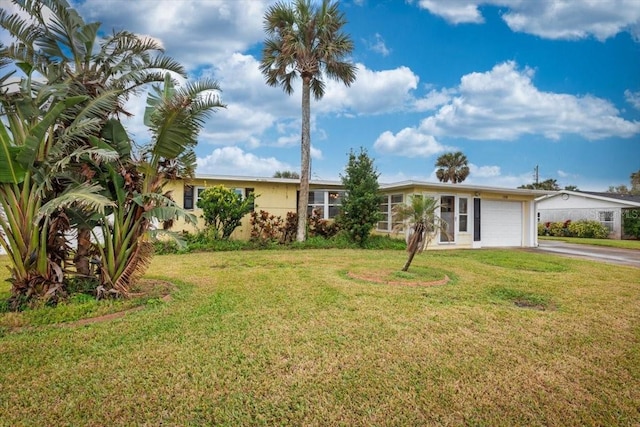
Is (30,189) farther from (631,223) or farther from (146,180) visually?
(631,223)

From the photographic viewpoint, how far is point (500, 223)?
16922 millimetres

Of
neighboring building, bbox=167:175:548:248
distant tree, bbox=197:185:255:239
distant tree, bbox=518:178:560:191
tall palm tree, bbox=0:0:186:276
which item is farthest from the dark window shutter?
distant tree, bbox=518:178:560:191

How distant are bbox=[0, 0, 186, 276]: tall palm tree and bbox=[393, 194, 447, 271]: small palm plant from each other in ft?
19.9

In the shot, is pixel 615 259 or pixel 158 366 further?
pixel 615 259

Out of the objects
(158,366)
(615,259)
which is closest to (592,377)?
(158,366)

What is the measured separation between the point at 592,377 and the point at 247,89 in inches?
625

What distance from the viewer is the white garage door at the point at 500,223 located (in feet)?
54.0

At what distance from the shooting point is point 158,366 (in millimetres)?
3373

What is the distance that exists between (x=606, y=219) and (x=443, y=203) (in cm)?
1647

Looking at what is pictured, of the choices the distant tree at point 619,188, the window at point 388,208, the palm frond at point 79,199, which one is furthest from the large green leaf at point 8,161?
the distant tree at point 619,188

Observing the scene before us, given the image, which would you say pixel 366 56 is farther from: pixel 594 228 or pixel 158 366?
pixel 594 228

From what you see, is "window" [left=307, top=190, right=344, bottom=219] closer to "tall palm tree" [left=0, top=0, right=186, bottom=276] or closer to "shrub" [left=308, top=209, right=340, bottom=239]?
"shrub" [left=308, top=209, right=340, bottom=239]

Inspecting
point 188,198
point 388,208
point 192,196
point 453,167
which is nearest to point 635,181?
point 453,167

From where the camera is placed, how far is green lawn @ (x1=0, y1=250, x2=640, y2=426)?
2.69 m
